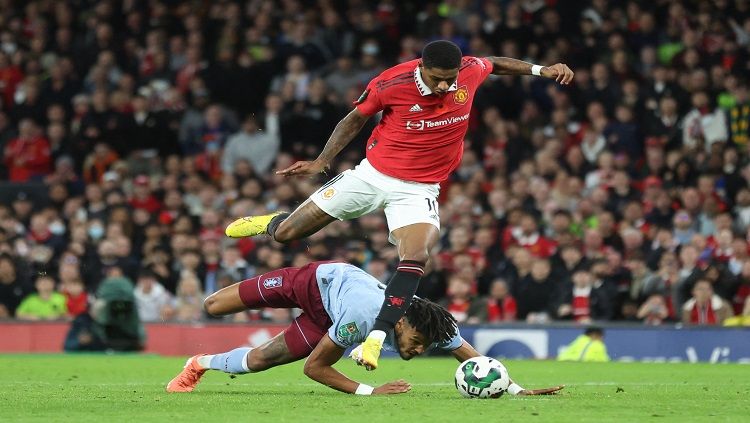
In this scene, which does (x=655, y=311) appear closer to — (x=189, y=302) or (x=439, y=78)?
(x=189, y=302)

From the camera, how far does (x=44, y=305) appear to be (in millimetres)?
18297

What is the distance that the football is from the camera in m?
9.69

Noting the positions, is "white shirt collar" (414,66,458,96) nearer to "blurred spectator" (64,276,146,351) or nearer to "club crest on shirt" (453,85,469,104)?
"club crest on shirt" (453,85,469,104)

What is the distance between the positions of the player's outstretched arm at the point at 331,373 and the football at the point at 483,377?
47 centimetres

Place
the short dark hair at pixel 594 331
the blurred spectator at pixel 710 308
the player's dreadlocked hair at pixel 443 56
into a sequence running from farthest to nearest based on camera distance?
1. the short dark hair at pixel 594 331
2. the blurred spectator at pixel 710 308
3. the player's dreadlocked hair at pixel 443 56

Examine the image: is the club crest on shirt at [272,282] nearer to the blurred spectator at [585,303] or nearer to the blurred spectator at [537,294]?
the blurred spectator at [585,303]

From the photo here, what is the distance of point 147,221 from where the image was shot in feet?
65.0

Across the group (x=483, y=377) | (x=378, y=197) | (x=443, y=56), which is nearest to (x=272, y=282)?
(x=378, y=197)

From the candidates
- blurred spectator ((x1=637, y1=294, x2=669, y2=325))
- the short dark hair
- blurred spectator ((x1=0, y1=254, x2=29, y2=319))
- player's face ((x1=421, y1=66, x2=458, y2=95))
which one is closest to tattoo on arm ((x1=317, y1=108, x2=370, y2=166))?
player's face ((x1=421, y1=66, x2=458, y2=95))

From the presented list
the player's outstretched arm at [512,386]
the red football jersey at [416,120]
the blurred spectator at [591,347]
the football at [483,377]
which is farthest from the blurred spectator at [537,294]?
the football at [483,377]

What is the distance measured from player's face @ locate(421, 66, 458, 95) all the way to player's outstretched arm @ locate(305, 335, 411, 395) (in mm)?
1932

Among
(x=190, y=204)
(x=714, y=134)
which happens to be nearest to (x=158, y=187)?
(x=190, y=204)

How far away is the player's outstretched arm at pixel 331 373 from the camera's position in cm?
984

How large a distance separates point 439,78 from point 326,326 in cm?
191
